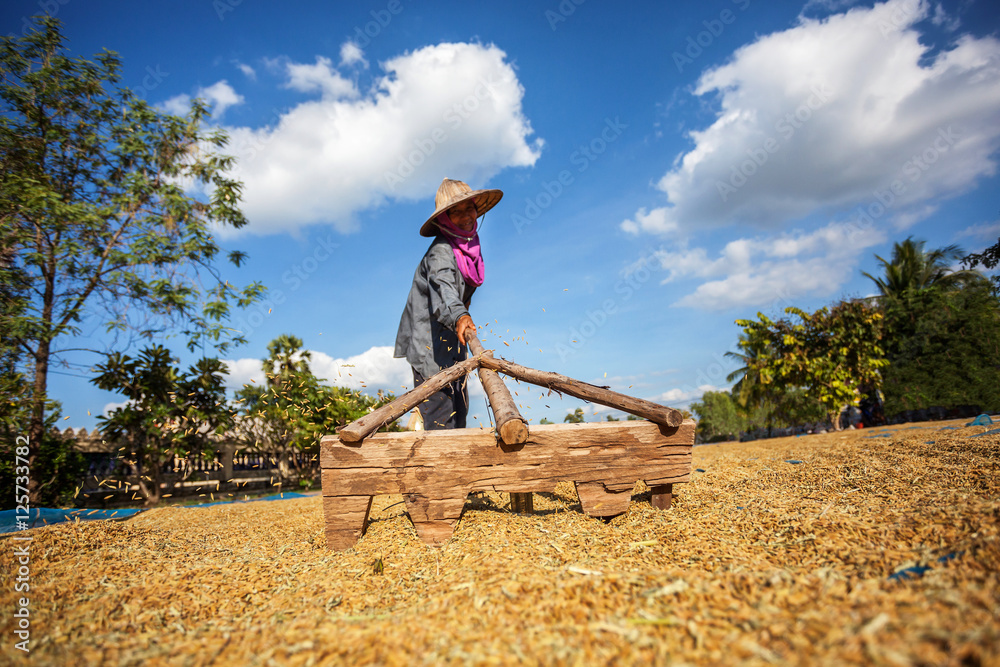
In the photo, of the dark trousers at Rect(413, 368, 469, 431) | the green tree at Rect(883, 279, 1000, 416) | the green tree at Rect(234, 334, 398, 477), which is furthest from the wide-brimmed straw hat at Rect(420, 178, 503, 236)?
the green tree at Rect(883, 279, 1000, 416)

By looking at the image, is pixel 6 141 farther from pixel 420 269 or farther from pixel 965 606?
pixel 965 606

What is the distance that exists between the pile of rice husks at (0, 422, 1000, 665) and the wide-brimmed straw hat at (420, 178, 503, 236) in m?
2.69

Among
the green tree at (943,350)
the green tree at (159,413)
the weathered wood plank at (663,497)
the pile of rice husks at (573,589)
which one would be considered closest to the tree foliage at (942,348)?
the green tree at (943,350)

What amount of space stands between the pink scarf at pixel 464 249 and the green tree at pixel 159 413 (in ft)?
21.9

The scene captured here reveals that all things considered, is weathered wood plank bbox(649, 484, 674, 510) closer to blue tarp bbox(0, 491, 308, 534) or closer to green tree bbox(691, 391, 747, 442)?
blue tarp bbox(0, 491, 308, 534)

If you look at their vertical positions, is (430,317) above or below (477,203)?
below

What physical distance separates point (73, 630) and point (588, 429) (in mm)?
2732

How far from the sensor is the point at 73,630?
1.87m

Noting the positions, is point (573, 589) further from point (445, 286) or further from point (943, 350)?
point (943, 350)

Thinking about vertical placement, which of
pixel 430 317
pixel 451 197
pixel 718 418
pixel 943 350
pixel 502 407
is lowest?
pixel 718 418

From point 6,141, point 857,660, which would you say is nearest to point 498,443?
point 857,660

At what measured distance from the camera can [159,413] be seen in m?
8.31

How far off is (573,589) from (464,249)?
3.30 m

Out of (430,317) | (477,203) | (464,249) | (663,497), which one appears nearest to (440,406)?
(430,317)
